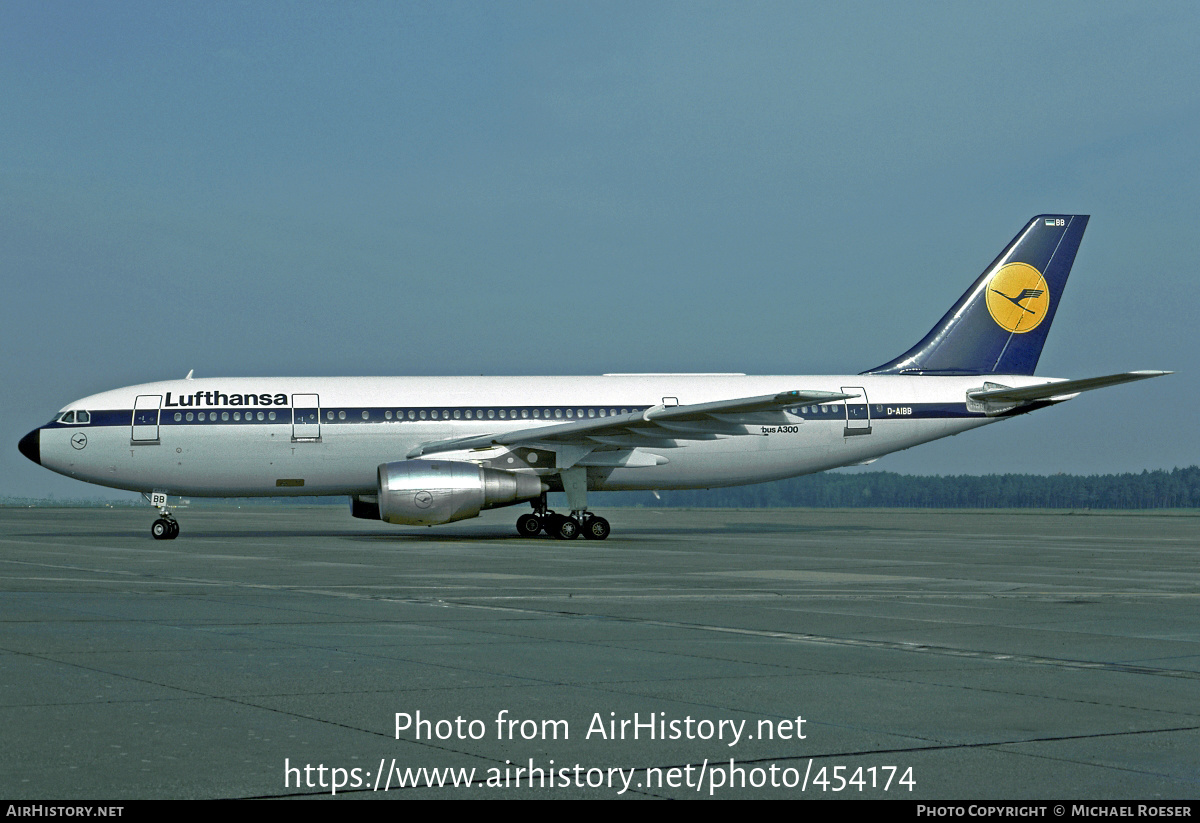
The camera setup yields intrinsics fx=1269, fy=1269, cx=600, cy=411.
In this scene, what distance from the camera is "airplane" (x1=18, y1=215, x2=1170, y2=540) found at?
91.5ft

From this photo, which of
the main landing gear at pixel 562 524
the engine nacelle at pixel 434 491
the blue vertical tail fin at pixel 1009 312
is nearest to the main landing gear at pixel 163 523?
the engine nacelle at pixel 434 491

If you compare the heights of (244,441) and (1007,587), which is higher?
(244,441)

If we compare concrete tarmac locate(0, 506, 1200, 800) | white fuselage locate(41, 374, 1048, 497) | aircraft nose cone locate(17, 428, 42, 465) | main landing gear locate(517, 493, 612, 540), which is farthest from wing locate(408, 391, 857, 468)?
concrete tarmac locate(0, 506, 1200, 800)

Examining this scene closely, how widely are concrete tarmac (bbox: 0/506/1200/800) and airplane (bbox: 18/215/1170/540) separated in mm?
10776

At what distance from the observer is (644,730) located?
645 cm

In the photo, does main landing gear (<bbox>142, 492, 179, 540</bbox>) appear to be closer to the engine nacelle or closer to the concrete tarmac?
the engine nacelle

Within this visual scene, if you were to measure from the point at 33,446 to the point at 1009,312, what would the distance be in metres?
25.1

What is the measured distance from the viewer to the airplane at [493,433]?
27.9m

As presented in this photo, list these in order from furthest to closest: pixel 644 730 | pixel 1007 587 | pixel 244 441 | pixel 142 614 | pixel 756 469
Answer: pixel 756 469 → pixel 244 441 → pixel 1007 587 → pixel 142 614 → pixel 644 730

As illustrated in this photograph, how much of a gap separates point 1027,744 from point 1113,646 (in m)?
4.30

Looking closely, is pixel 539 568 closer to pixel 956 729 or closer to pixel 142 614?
pixel 142 614

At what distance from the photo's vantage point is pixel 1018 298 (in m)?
34.7

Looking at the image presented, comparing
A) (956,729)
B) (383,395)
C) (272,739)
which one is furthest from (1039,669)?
(383,395)

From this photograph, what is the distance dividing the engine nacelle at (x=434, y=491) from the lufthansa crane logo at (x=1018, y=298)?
15386 millimetres
